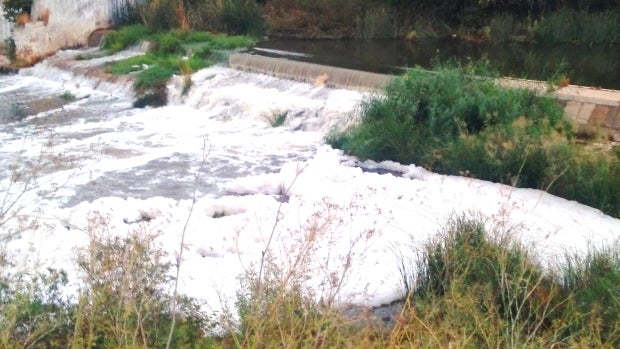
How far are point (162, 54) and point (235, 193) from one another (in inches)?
351

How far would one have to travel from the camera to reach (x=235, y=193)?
927 cm

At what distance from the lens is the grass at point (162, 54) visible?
1551 cm

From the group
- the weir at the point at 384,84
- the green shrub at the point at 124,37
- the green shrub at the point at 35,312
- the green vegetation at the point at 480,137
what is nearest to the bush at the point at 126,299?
the green shrub at the point at 35,312

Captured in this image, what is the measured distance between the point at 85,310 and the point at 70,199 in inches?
187

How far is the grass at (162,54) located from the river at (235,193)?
36 cm

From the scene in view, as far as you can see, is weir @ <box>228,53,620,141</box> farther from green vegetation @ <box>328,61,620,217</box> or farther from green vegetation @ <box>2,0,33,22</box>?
green vegetation @ <box>2,0,33,22</box>

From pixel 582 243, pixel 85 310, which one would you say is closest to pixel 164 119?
pixel 582 243

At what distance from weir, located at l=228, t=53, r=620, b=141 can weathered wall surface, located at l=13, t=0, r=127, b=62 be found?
625cm

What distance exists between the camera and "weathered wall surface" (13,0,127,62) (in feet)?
66.1

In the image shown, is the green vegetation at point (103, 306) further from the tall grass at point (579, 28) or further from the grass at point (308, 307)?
the tall grass at point (579, 28)

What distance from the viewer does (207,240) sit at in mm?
7281

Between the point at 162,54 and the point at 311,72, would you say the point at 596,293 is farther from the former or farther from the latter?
the point at 162,54

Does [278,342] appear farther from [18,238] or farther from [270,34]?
[270,34]

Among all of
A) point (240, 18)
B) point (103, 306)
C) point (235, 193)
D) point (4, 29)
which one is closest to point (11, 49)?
point (4, 29)
